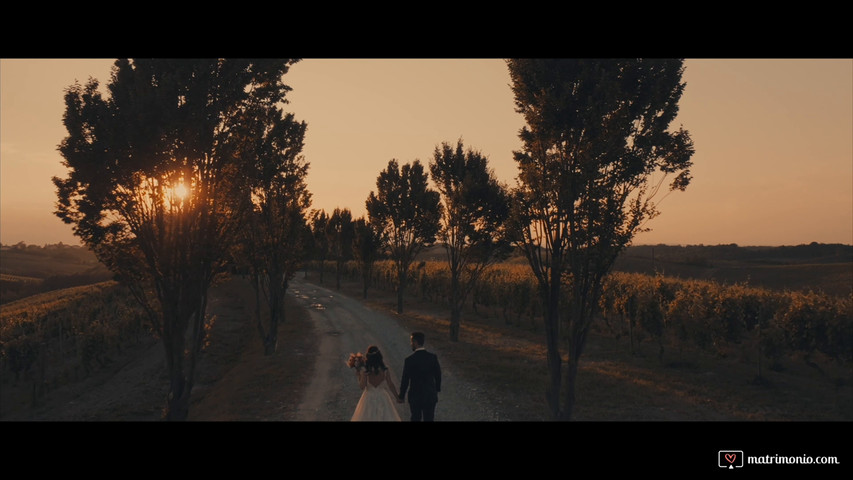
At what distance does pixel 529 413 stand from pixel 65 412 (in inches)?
642

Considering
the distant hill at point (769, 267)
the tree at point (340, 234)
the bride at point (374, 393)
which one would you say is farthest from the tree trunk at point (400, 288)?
the bride at point (374, 393)

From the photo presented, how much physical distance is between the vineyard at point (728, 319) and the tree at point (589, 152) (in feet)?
8.76

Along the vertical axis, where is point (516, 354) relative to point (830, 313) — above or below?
below

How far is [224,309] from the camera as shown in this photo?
37688 mm

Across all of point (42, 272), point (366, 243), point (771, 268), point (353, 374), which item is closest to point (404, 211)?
point (366, 243)

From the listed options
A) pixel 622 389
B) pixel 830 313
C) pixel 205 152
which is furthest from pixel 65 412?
pixel 830 313

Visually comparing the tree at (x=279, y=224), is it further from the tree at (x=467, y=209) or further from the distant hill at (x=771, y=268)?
the distant hill at (x=771, y=268)

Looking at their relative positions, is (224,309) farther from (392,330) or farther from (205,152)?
(205,152)

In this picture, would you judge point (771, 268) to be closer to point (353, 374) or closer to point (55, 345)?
point (353, 374)

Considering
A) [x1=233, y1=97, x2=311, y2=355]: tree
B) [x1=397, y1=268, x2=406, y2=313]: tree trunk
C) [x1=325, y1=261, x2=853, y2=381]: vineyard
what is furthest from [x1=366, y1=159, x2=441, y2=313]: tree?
[x1=233, y1=97, x2=311, y2=355]: tree

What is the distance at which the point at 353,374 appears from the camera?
16.7m

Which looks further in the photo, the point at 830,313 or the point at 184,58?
the point at 830,313

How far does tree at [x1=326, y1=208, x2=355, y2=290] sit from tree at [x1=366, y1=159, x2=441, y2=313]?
19.1 m
